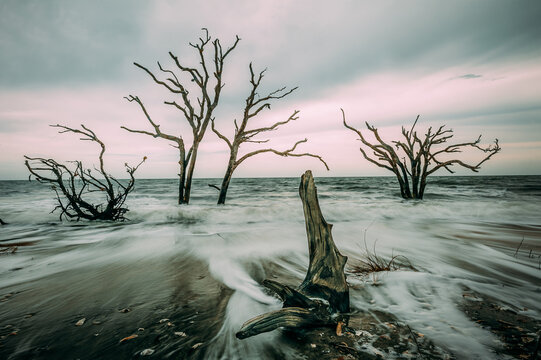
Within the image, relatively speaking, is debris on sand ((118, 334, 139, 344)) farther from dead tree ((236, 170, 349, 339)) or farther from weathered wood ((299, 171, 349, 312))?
weathered wood ((299, 171, 349, 312))

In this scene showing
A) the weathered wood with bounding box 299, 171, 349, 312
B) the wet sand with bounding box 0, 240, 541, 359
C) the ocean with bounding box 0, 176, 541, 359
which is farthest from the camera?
the weathered wood with bounding box 299, 171, 349, 312

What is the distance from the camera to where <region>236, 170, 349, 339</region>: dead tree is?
1492 mm

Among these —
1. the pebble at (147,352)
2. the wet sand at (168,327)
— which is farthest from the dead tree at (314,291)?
the pebble at (147,352)

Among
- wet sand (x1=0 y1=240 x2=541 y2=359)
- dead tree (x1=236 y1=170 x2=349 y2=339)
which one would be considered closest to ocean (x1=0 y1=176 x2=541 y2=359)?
wet sand (x1=0 y1=240 x2=541 y2=359)

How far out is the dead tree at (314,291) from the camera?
1492 millimetres

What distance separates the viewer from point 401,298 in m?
2.04

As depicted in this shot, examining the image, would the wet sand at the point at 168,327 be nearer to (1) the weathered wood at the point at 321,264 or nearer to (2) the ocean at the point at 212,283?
(2) the ocean at the point at 212,283

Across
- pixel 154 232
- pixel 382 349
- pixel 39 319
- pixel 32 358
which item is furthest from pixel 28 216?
pixel 382 349

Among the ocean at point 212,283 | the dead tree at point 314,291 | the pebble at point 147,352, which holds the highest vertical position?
the dead tree at point 314,291

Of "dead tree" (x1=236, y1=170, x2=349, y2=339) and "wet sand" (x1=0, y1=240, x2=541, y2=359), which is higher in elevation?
"dead tree" (x1=236, y1=170, x2=349, y2=339)

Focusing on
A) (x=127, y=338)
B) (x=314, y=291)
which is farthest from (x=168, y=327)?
(x=314, y=291)

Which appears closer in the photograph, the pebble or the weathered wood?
the pebble

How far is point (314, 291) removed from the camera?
6.03 ft

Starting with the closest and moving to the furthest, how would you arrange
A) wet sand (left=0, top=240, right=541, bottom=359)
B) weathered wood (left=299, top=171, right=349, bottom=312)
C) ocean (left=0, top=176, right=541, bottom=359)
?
1. wet sand (left=0, top=240, right=541, bottom=359)
2. ocean (left=0, top=176, right=541, bottom=359)
3. weathered wood (left=299, top=171, right=349, bottom=312)
